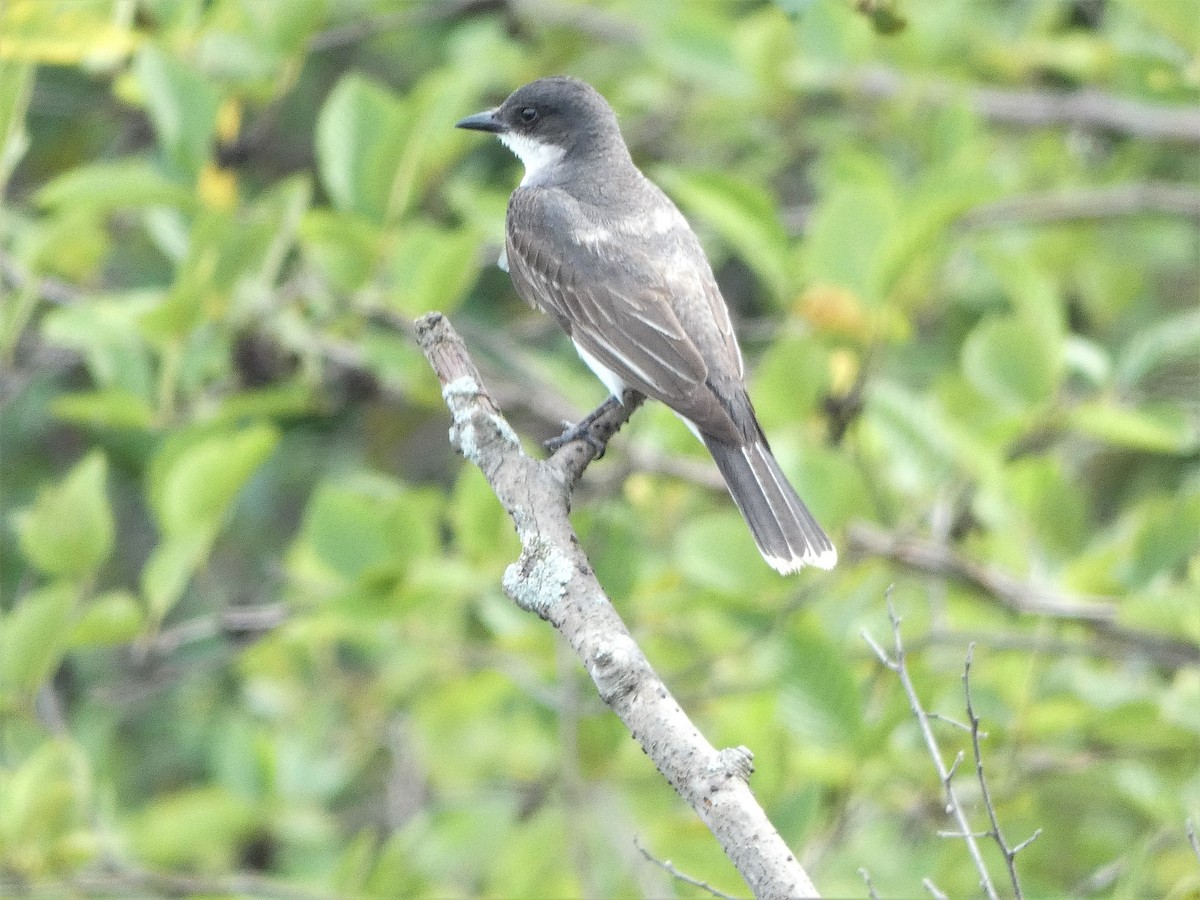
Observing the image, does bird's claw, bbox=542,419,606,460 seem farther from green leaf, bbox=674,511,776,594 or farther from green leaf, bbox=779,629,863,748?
green leaf, bbox=779,629,863,748

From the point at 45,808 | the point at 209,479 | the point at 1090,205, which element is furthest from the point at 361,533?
the point at 1090,205

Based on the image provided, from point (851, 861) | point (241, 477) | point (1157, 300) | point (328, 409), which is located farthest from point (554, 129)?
point (1157, 300)

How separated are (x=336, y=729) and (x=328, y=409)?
5.42ft

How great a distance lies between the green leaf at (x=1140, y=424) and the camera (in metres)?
4.30

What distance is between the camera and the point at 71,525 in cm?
425

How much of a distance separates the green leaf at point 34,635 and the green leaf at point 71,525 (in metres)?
0.10

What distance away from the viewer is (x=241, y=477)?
426 cm

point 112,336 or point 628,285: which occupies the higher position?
→ point 628,285

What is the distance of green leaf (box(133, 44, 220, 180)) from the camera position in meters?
4.70

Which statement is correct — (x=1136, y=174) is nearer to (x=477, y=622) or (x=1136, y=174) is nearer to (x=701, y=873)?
(x=477, y=622)

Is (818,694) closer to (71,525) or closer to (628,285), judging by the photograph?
(628,285)

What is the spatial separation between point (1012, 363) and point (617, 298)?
3.81 feet

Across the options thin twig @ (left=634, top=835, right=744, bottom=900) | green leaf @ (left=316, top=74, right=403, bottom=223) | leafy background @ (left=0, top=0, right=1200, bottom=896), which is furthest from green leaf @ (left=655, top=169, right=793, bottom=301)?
thin twig @ (left=634, top=835, right=744, bottom=900)

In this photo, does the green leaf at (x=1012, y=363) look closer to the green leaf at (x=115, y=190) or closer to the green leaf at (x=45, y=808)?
the green leaf at (x=115, y=190)
